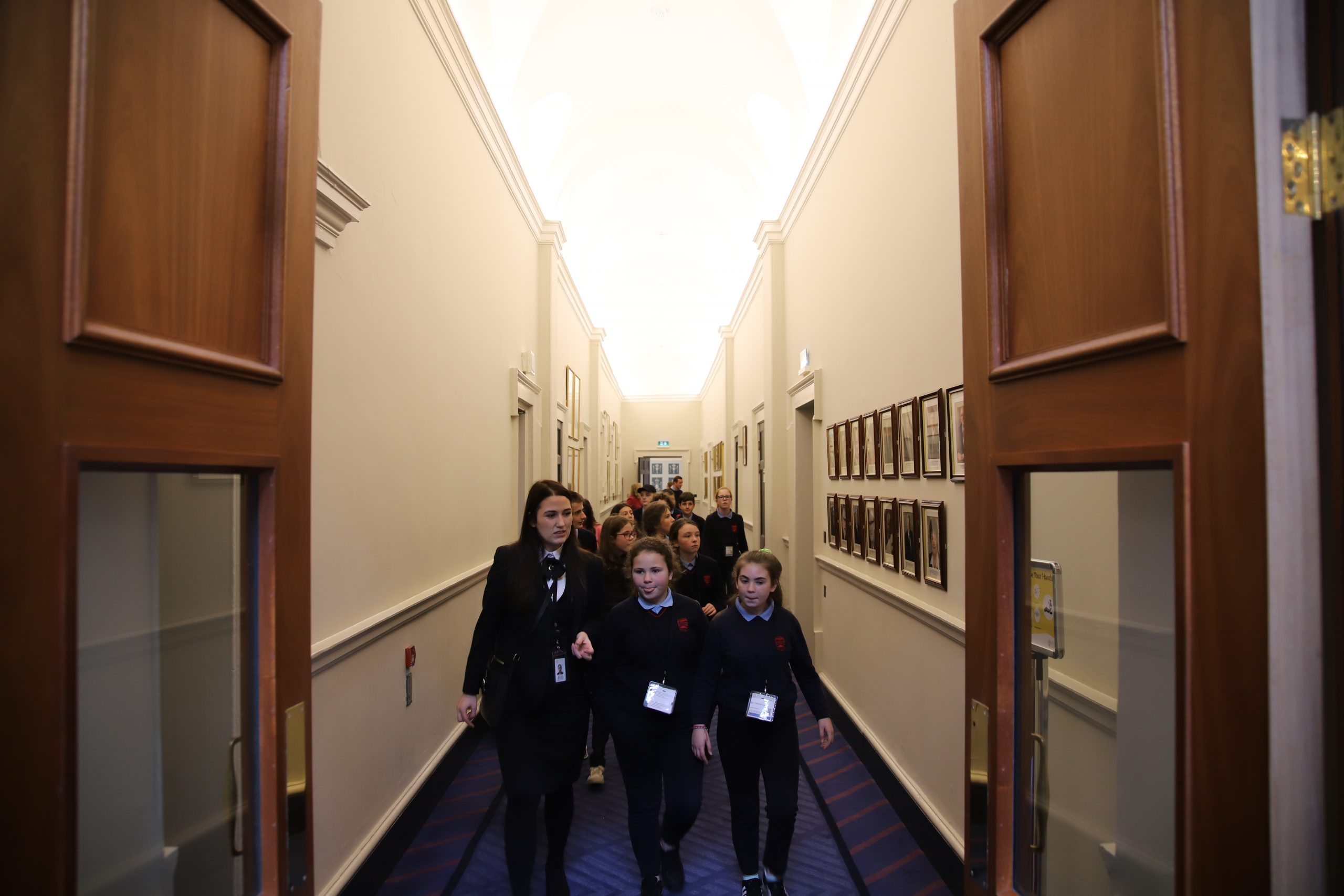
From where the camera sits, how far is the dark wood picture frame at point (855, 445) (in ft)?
18.6

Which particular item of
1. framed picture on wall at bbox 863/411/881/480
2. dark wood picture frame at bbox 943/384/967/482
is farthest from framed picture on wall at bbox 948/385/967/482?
framed picture on wall at bbox 863/411/881/480

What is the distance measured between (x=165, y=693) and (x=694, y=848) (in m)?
3.15

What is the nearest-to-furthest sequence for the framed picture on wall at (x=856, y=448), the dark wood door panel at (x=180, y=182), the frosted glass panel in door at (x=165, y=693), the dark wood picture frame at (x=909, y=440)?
the dark wood door panel at (x=180, y=182)
the frosted glass panel in door at (x=165, y=693)
the dark wood picture frame at (x=909, y=440)
the framed picture on wall at (x=856, y=448)

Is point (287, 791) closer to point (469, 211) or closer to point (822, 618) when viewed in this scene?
point (469, 211)

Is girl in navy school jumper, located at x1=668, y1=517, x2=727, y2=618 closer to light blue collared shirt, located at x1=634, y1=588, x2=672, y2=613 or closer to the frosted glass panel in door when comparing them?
light blue collared shirt, located at x1=634, y1=588, x2=672, y2=613

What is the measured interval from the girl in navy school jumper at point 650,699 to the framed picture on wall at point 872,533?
2.06 metres

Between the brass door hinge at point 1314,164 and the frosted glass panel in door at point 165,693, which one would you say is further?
the frosted glass panel in door at point 165,693

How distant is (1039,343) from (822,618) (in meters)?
6.21

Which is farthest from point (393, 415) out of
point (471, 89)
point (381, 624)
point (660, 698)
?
point (471, 89)

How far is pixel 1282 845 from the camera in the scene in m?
1.17

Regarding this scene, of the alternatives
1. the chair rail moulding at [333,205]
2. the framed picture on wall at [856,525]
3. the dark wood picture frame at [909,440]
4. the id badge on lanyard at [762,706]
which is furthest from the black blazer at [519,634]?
the framed picture on wall at [856,525]

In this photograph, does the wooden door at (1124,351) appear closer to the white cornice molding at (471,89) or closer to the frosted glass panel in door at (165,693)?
the frosted glass panel in door at (165,693)

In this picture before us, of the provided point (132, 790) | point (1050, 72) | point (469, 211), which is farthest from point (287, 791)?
point (469, 211)

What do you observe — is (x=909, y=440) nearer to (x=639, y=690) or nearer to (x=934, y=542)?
(x=934, y=542)
